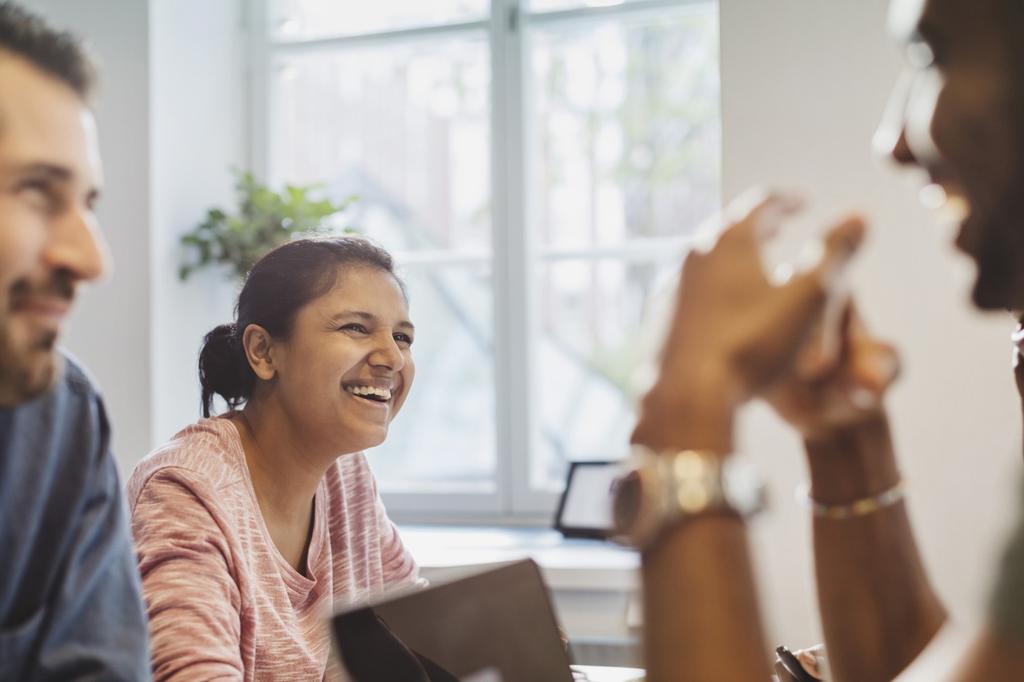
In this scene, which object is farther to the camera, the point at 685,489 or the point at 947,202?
the point at 947,202

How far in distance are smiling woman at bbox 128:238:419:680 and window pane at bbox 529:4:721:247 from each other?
63.1 inches

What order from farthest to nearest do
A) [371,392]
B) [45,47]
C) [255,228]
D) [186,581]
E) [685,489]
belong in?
[255,228] < [371,392] < [186,581] < [45,47] < [685,489]

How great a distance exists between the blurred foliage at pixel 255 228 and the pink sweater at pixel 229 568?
5.05ft

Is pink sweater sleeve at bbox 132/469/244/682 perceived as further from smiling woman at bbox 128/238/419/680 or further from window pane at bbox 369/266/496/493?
window pane at bbox 369/266/496/493

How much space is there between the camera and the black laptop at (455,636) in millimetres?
959

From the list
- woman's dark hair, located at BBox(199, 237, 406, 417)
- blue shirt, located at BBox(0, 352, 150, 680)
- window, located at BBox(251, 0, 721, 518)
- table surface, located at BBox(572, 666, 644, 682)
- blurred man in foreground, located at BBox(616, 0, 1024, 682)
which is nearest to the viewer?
blurred man in foreground, located at BBox(616, 0, 1024, 682)

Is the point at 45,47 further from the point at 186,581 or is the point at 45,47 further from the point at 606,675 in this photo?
the point at 606,675

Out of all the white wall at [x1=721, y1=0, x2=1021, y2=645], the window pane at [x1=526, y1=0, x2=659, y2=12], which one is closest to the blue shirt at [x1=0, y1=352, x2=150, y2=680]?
the white wall at [x1=721, y1=0, x2=1021, y2=645]

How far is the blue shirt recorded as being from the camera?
3.34 feet

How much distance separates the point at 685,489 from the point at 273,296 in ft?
4.49

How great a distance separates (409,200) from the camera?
369cm

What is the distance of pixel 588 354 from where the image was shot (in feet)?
11.4

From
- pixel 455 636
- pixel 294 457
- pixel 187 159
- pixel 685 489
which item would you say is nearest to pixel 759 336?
pixel 685 489

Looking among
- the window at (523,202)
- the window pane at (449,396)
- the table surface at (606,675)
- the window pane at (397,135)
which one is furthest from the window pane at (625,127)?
the table surface at (606,675)
